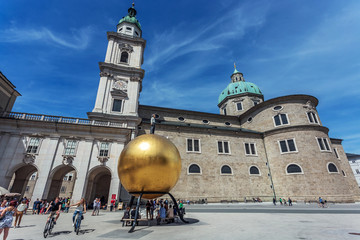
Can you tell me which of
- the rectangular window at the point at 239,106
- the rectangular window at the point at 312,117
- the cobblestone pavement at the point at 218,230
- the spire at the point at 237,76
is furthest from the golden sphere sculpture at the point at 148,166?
the spire at the point at 237,76

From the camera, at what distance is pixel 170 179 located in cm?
764

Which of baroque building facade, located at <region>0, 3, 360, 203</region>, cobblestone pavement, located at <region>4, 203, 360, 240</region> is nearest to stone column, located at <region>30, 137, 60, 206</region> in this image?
baroque building facade, located at <region>0, 3, 360, 203</region>

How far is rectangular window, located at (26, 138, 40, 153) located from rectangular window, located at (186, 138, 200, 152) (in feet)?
61.6

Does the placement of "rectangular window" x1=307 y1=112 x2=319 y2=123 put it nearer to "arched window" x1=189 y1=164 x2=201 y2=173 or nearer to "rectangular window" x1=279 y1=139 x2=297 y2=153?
"rectangular window" x1=279 y1=139 x2=297 y2=153

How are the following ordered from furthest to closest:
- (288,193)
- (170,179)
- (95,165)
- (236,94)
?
1. (236,94)
2. (288,193)
3. (95,165)
4. (170,179)

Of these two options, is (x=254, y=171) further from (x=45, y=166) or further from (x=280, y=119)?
(x=45, y=166)

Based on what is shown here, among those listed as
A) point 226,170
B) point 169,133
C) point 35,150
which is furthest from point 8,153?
point 226,170

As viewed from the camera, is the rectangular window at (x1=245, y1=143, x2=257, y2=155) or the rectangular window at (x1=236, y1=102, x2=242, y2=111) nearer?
the rectangular window at (x1=245, y1=143, x2=257, y2=155)

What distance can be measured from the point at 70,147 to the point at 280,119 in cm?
3297

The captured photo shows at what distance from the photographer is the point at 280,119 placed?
98.8 feet

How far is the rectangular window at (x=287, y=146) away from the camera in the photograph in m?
27.0

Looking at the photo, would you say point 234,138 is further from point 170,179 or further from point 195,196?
point 170,179

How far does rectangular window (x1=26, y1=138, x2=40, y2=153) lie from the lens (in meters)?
17.2

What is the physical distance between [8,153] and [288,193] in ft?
117
